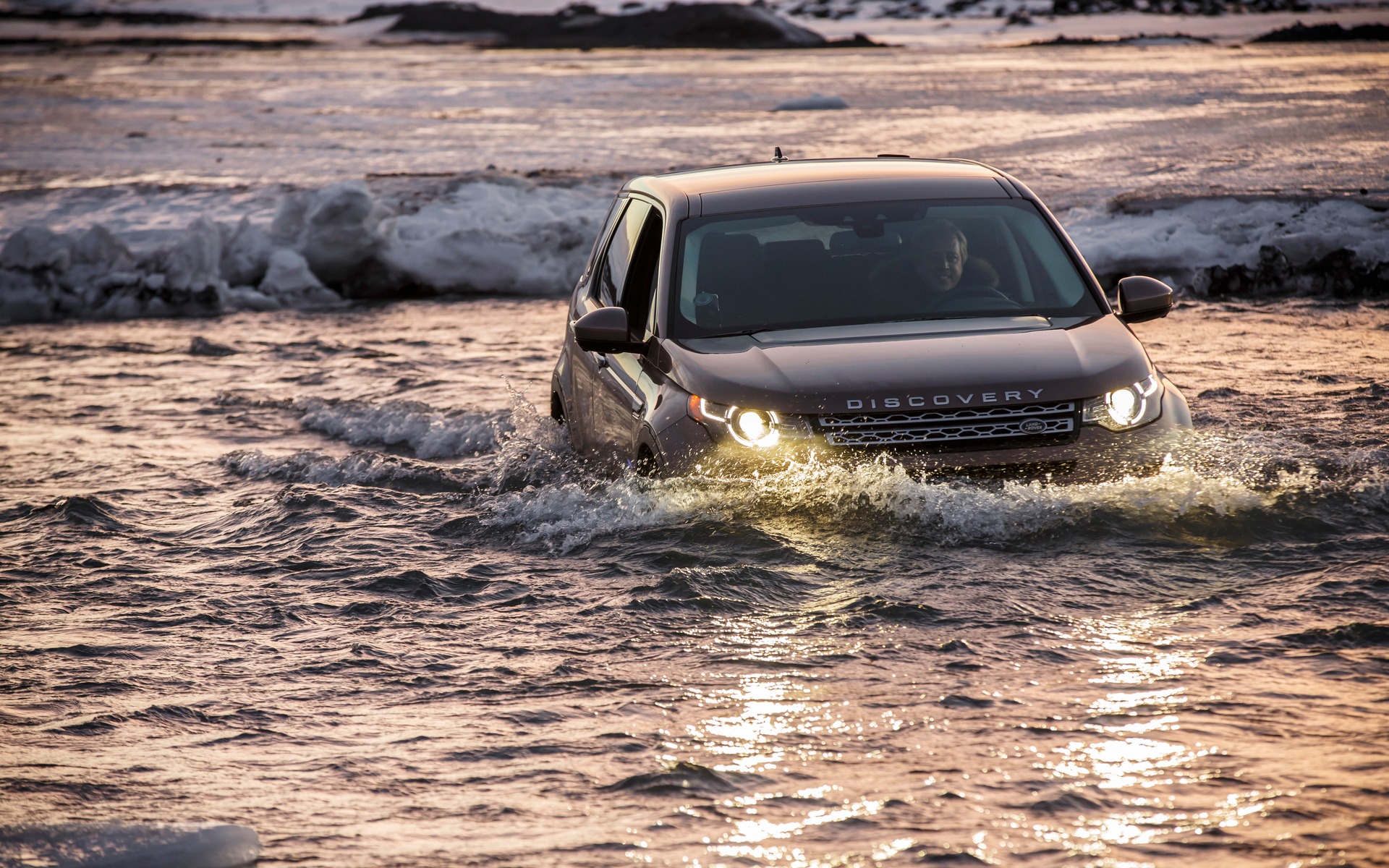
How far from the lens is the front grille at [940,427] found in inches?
230

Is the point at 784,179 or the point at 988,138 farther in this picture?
the point at 988,138

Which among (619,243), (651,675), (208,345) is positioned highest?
(619,243)

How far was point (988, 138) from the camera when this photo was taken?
28.3 meters

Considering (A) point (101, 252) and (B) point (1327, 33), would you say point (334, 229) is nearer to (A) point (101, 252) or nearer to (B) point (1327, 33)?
(A) point (101, 252)

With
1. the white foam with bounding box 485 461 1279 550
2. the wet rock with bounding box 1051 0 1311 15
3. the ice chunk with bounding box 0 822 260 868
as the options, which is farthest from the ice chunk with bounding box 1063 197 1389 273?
the wet rock with bounding box 1051 0 1311 15

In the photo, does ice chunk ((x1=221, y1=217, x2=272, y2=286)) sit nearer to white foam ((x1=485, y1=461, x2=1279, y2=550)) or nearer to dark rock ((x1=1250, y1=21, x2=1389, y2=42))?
white foam ((x1=485, y1=461, x2=1279, y2=550))

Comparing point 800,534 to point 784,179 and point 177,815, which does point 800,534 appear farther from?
point 177,815

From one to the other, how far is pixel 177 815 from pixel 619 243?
443 centimetres

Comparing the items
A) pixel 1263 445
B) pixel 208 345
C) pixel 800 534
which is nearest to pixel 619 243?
pixel 800 534

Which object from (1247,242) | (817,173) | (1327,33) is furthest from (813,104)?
(1327,33)

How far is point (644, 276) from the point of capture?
24.0 ft

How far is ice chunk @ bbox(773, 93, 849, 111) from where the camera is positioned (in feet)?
131

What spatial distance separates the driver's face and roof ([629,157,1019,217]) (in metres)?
0.26

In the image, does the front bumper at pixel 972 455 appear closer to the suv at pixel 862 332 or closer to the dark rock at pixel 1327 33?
the suv at pixel 862 332
